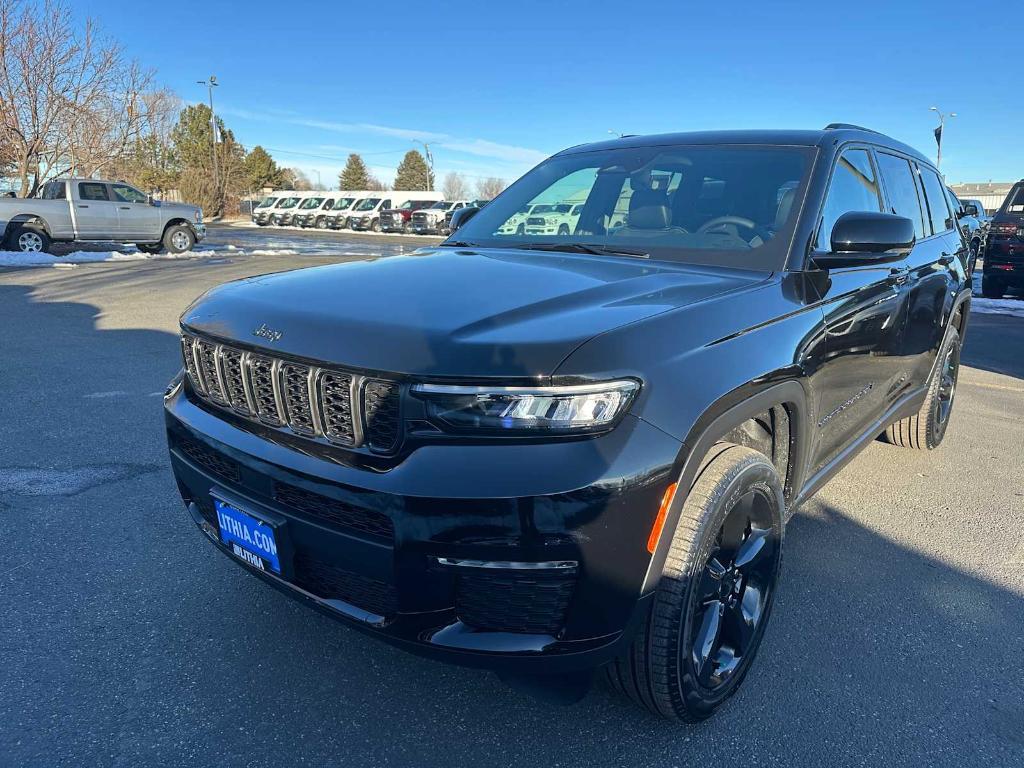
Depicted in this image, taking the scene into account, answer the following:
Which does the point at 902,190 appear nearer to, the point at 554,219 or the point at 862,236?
the point at 862,236

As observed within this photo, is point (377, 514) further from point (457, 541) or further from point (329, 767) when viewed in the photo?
point (329, 767)

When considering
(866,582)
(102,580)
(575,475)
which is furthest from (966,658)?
(102,580)

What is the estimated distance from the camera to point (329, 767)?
2.05 m

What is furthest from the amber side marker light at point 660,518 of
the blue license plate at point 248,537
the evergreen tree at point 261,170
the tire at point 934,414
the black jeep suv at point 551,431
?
the evergreen tree at point 261,170

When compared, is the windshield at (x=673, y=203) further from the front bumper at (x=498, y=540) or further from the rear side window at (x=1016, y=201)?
the rear side window at (x=1016, y=201)

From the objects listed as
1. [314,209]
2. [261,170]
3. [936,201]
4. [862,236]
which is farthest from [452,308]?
[261,170]

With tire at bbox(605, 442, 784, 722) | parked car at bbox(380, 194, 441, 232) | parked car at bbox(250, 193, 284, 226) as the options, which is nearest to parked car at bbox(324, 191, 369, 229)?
parked car at bbox(380, 194, 441, 232)

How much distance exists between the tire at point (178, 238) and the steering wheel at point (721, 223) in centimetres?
1886

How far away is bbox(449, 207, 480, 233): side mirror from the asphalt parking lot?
207cm

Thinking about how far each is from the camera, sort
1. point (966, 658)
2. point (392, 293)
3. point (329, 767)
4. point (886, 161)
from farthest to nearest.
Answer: point (886, 161), point (966, 658), point (392, 293), point (329, 767)

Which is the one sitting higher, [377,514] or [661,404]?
[661,404]

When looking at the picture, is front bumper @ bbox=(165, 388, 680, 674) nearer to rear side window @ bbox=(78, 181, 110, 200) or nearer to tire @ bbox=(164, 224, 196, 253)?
rear side window @ bbox=(78, 181, 110, 200)

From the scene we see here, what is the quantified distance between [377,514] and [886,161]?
339 cm

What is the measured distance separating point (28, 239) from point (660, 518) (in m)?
19.2
